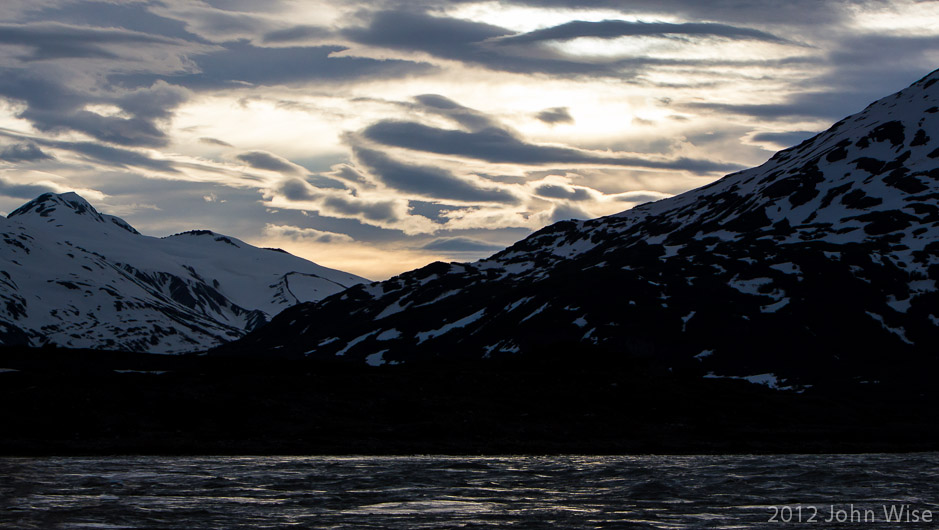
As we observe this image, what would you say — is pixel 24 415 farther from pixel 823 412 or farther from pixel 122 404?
pixel 823 412

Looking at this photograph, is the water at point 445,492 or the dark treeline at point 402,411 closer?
the water at point 445,492

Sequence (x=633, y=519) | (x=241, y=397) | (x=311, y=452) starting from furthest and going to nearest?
(x=241, y=397) < (x=311, y=452) < (x=633, y=519)

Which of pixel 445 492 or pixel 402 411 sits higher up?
pixel 402 411

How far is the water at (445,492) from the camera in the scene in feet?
116

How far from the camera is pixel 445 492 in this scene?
4466 cm

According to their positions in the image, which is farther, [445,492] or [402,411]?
[402,411]

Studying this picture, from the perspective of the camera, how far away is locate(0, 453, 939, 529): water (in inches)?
1395

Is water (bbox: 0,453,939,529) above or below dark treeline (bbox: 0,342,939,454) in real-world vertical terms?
below

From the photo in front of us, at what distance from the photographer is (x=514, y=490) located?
151 ft

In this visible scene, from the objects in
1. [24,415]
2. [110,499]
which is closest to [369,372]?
[24,415]

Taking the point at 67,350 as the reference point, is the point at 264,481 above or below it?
below

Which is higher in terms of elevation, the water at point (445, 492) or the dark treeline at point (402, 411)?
the dark treeline at point (402, 411)

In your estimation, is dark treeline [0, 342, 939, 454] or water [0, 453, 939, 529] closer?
water [0, 453, 939, 529]

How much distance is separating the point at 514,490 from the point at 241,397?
39.9m
